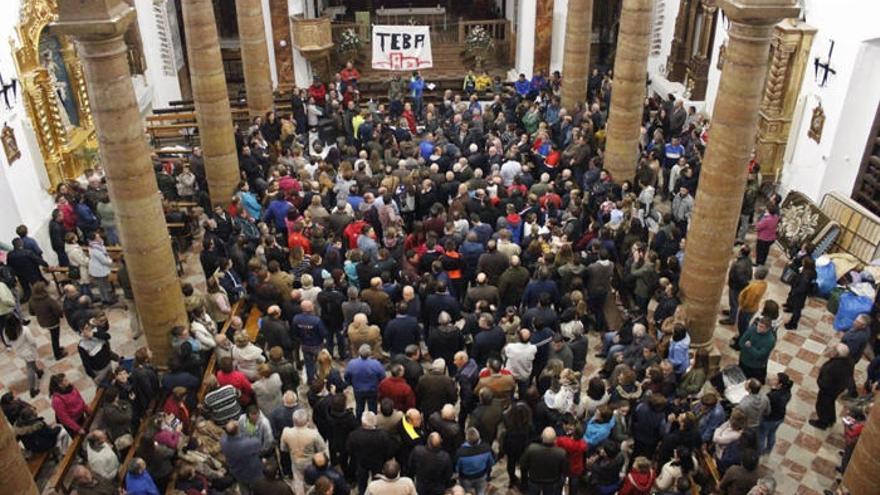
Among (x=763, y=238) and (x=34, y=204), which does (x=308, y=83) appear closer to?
(x=34, y=204)

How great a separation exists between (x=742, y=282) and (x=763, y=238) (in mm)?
1839

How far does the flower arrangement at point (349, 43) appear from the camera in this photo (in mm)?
21109

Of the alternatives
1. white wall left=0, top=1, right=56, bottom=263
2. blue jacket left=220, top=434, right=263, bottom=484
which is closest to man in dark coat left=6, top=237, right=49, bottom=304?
white wall left=0, top=1, right=56, bottom=263

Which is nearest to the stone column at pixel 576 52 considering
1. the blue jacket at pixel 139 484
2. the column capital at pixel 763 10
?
the column capital at pixel 763 10

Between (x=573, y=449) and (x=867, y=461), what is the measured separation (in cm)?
258

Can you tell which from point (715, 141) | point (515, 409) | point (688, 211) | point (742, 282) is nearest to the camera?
point (515, 409)

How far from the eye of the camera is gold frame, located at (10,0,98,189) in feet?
43.1

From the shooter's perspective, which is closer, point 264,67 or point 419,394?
point 419,394

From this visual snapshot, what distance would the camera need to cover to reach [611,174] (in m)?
Result: 13.8

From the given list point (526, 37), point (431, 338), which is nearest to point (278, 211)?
point (431, 338)

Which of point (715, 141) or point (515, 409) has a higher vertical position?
point (715, 141)

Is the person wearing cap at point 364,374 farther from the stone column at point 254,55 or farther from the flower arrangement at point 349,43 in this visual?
the flower arrangement at point 349,43

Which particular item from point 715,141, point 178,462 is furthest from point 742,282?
point 178,462

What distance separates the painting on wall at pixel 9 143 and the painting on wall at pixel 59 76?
176 cm
